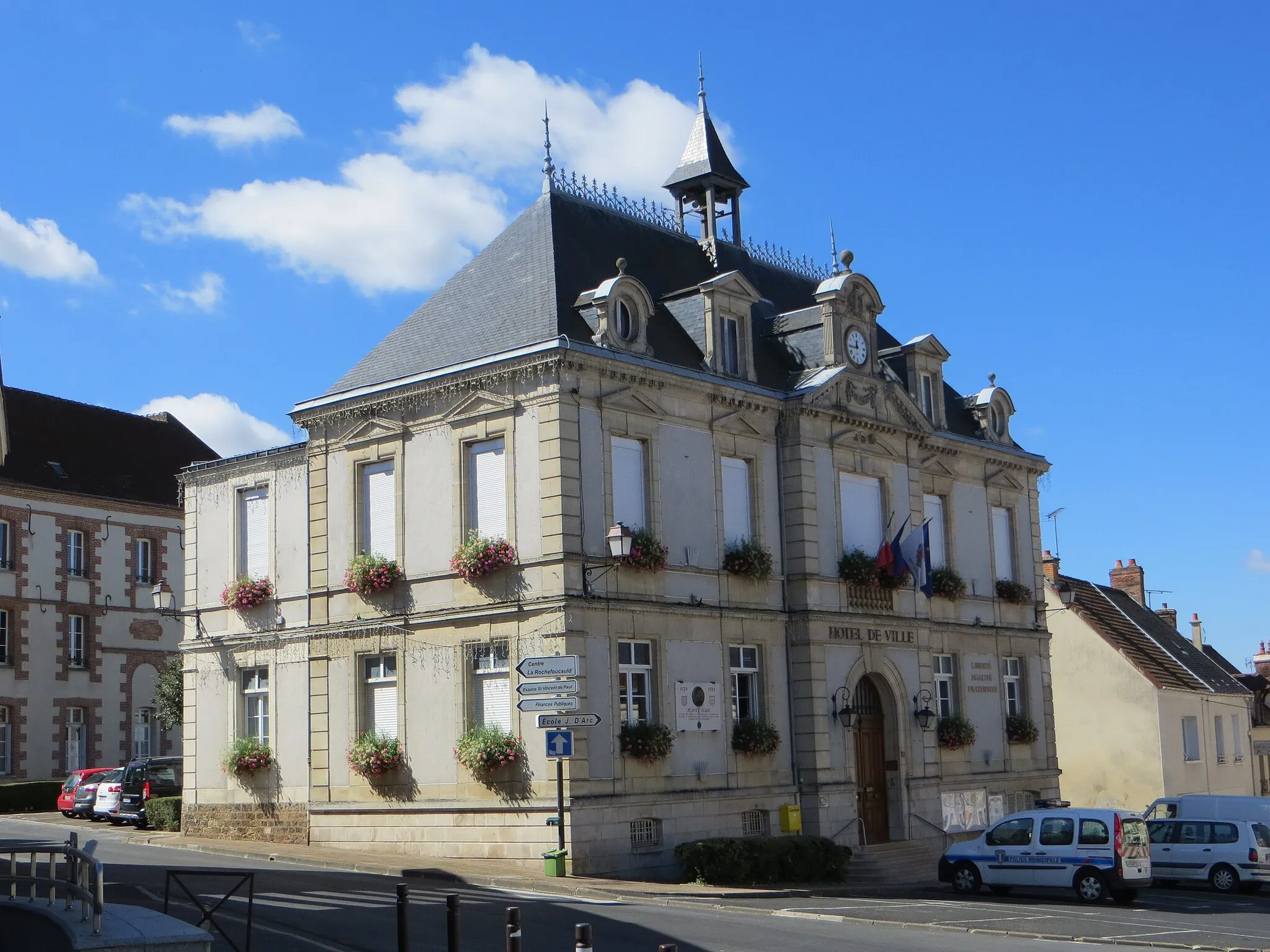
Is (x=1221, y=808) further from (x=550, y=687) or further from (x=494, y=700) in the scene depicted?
(x=550, y=687)

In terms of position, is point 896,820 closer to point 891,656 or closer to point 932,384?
point 891,656

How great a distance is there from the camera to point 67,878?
37.8ft

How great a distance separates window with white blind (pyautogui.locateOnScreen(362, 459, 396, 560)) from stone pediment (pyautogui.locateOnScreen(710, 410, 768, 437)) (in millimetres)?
5461

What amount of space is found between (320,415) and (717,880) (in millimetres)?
10336

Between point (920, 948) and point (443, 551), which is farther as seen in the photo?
point (443, 551)

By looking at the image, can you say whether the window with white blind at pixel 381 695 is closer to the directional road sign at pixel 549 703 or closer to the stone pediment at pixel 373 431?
the stone pediment at pixel 373 431

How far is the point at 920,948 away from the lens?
16.1 m

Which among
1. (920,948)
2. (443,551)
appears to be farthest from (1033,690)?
(920,948)

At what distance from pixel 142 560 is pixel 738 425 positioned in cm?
2786

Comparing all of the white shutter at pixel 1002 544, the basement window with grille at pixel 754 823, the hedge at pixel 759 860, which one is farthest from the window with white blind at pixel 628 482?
the white shutter at pixel 1002 544

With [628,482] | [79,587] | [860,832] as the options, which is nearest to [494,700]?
[628,482]

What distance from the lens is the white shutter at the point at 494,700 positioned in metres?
23.6

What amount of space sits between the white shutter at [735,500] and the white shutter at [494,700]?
470 cm

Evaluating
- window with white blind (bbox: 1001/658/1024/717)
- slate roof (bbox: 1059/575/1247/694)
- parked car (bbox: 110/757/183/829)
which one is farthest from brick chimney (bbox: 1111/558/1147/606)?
parked car (bbox: 110/757/183/829)
